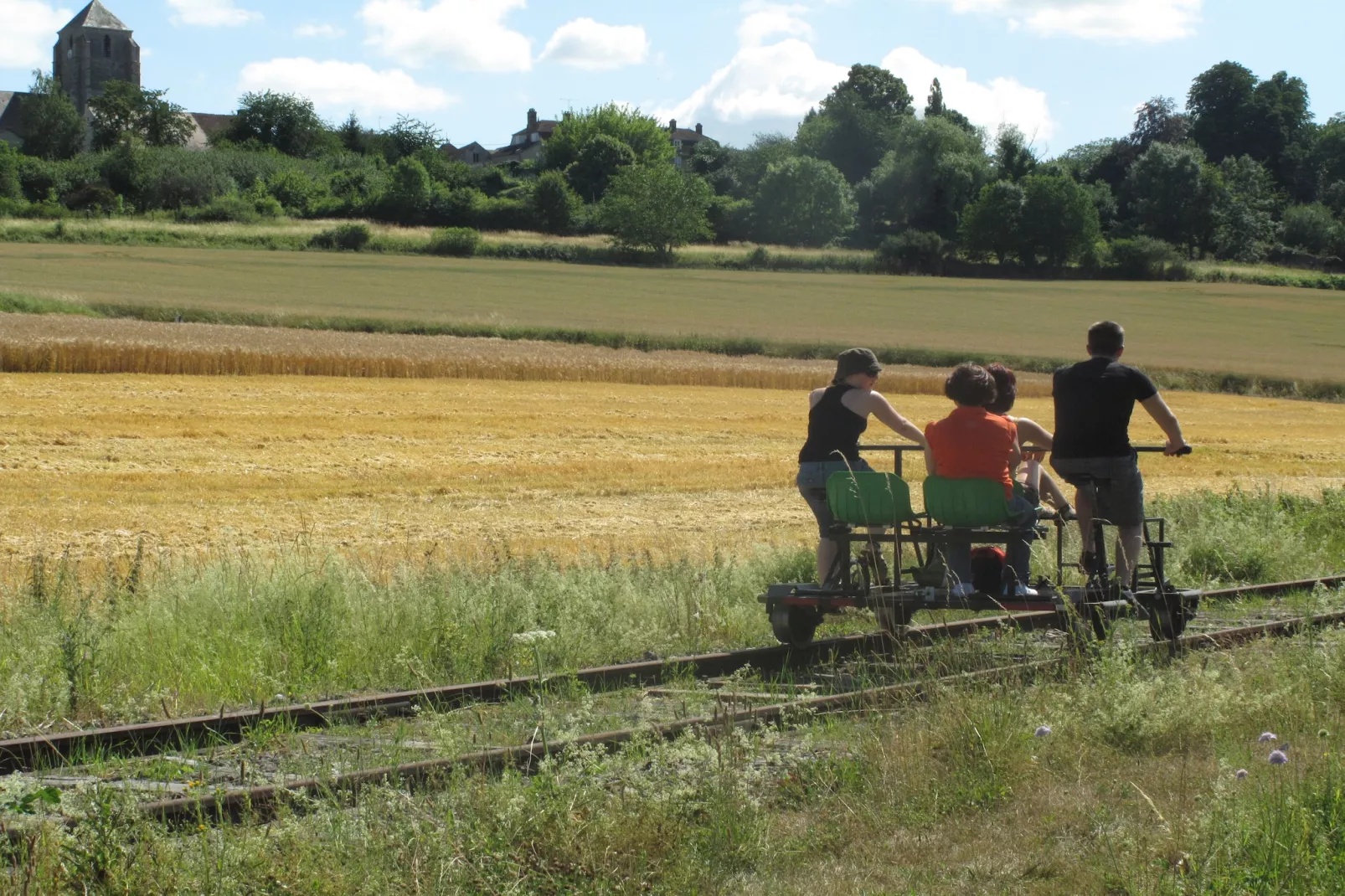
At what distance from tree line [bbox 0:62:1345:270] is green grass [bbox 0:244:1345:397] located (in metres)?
9.47

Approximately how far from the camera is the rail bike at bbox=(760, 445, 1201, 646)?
8.07 metres

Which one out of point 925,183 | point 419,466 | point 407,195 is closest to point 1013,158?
point 925,183

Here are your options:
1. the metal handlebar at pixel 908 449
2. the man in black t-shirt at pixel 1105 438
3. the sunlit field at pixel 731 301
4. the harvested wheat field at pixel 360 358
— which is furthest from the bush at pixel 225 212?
the man in black t-shirt at pixel 1105 438

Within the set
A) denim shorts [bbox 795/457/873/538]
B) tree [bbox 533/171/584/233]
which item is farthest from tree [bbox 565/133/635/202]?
denim shorts [bbox 795/457/873/538]

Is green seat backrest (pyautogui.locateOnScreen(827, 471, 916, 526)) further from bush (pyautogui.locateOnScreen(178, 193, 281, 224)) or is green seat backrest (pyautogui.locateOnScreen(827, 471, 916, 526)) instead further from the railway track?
bush (pyautogui.locateOnScreen(178, 193, 281, 224))

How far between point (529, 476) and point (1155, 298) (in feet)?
224

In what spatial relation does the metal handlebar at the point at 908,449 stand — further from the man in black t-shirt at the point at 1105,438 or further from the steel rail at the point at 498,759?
the steel rail at the point at 498,759

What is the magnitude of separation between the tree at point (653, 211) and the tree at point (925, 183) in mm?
21185

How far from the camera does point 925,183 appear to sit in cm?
11119

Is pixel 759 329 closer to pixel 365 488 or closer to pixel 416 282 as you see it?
pixel 416 282

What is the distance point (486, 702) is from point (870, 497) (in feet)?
8.64

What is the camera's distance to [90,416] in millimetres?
23781

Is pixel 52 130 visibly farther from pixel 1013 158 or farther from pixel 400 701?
pixel 400 701

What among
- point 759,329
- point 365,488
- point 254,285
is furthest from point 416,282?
point 365,488
